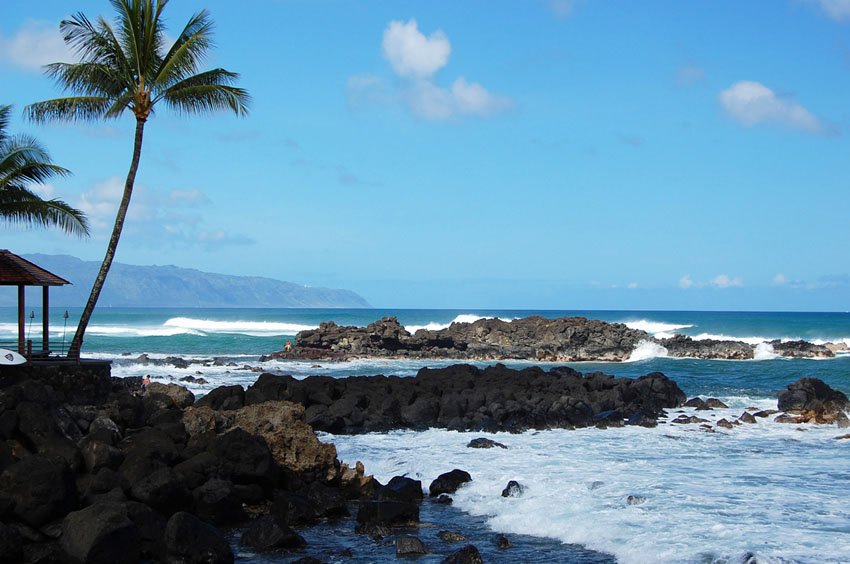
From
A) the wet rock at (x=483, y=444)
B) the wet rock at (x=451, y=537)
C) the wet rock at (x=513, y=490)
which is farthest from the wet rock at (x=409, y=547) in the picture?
the wet rock at (x=483, y=444)

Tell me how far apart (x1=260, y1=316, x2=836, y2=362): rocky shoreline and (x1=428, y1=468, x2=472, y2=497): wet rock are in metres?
28.0

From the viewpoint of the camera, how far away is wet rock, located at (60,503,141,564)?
871 centimetres

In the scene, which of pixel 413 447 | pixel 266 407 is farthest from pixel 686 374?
pixel 266 407

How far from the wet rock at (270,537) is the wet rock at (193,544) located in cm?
61

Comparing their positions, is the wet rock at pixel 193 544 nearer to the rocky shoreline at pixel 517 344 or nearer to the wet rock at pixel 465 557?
the wet rock at pixel 465 557

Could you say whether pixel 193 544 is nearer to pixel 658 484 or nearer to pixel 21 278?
pixel 658 484

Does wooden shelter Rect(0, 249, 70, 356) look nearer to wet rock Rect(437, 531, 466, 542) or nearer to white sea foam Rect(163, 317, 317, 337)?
wet rock Rect(437, 531, 466, 542)

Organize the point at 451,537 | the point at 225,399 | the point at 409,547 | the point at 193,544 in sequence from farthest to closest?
1. the point at 225,399
2. the point at 451,537
3. the point at 409,547
4. the point at 193,544

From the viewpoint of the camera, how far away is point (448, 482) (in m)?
12.7

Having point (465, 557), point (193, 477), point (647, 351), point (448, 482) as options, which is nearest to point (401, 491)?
point (448, 482)

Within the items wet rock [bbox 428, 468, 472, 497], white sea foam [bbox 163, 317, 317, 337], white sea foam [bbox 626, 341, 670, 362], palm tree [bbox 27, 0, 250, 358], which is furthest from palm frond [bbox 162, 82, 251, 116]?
white sea foam [bbox 163, 317, 317, 337]

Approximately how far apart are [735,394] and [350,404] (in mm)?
13973

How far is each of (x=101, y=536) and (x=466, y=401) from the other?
12443 mm

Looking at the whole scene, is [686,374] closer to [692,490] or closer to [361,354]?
[361,354]
